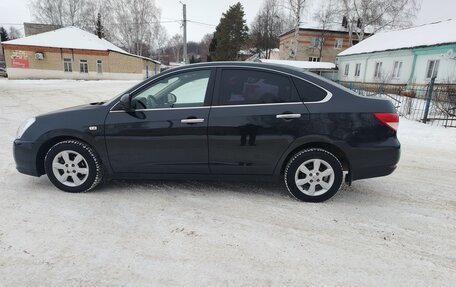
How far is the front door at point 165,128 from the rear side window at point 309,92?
1087 mm

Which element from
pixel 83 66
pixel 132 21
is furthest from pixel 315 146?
pixel 132 21

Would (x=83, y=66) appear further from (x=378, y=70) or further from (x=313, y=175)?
(x=313, y=175)

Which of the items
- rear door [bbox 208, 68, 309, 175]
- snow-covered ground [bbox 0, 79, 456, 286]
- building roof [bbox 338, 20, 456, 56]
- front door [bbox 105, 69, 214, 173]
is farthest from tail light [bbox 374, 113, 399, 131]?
building roof [bbox 338, 20, 456, 56]

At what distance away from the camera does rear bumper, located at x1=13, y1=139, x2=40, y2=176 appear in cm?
393

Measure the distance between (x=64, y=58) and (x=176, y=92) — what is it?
3791 centimetres

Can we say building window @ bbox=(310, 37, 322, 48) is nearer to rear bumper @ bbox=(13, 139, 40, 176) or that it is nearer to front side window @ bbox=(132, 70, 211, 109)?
front side window @ bbox=(132, 70, 211, 109)

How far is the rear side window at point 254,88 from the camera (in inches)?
147

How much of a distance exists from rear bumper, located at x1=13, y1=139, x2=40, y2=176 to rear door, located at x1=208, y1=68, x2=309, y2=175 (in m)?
2.25

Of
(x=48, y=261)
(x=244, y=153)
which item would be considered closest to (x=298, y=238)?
(x=244, y=153)

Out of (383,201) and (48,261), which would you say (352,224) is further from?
(48,261)

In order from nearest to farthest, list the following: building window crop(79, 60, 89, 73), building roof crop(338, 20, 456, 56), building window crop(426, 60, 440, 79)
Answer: building window crop(426, 60, 440, 79) → building roof crop(338, 20, 456, 56) → building window crop(79, 60, 89, 73)

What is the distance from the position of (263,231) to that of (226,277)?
797mm

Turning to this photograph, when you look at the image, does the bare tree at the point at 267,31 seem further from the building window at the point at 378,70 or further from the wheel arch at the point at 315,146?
the wheel arch at the point at 315,146

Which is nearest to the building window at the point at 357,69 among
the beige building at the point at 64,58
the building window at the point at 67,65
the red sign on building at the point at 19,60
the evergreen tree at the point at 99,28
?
the beige building at the point at 64,58
